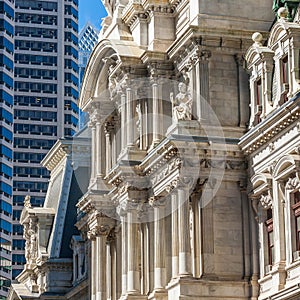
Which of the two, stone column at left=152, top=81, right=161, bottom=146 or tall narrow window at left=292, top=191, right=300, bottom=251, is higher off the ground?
stone column at left=152, top=81, right=161, bottom=146

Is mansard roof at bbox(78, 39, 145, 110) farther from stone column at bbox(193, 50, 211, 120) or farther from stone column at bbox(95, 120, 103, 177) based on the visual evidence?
stone column at bbox(193, 50, 211, 120)

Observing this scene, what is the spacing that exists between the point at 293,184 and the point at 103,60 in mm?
16983

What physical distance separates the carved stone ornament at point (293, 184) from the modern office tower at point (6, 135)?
85151mm

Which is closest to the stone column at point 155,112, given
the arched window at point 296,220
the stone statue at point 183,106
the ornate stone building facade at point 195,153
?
the ornate stone building facade at point 195,153

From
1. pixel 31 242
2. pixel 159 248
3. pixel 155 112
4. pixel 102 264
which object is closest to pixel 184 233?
pixel 159 248

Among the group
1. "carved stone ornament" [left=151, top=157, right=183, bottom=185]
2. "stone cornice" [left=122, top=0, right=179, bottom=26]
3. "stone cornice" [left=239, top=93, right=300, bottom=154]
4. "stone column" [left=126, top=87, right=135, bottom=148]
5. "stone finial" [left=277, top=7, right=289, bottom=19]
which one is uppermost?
"stone cornice" [left=122, top=0, right=179, bottom=26]

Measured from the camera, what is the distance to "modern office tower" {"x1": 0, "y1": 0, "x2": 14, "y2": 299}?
135500 mm

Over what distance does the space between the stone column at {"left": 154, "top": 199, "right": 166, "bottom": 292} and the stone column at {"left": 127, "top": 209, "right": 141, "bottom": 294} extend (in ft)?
6.59

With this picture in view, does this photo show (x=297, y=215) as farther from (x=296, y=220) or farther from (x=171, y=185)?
(x=171, y=185)

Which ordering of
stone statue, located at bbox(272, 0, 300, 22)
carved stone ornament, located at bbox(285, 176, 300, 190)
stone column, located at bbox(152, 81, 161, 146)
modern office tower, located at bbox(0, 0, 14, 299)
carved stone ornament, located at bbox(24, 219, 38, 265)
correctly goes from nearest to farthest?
carved stone ornament, located at bbox(285, 176, 300, 190), stone statue, located at bbox(272, 0, 300, 22), stone column, located at bbox(152, 81, 161, 146), carved stone ornament, located at bbox(24, 219, 38, 265), modern office tower, located at bbox(0, 0, 14, 299)

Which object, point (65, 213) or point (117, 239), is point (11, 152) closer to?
point (65, 213)

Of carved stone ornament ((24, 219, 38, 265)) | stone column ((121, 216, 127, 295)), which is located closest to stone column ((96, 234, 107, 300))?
stone column ((121, 216, 127, 295))

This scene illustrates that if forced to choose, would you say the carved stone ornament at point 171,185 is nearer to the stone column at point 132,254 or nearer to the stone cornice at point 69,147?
the stone column at point 132,254

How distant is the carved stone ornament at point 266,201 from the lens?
51156mm
